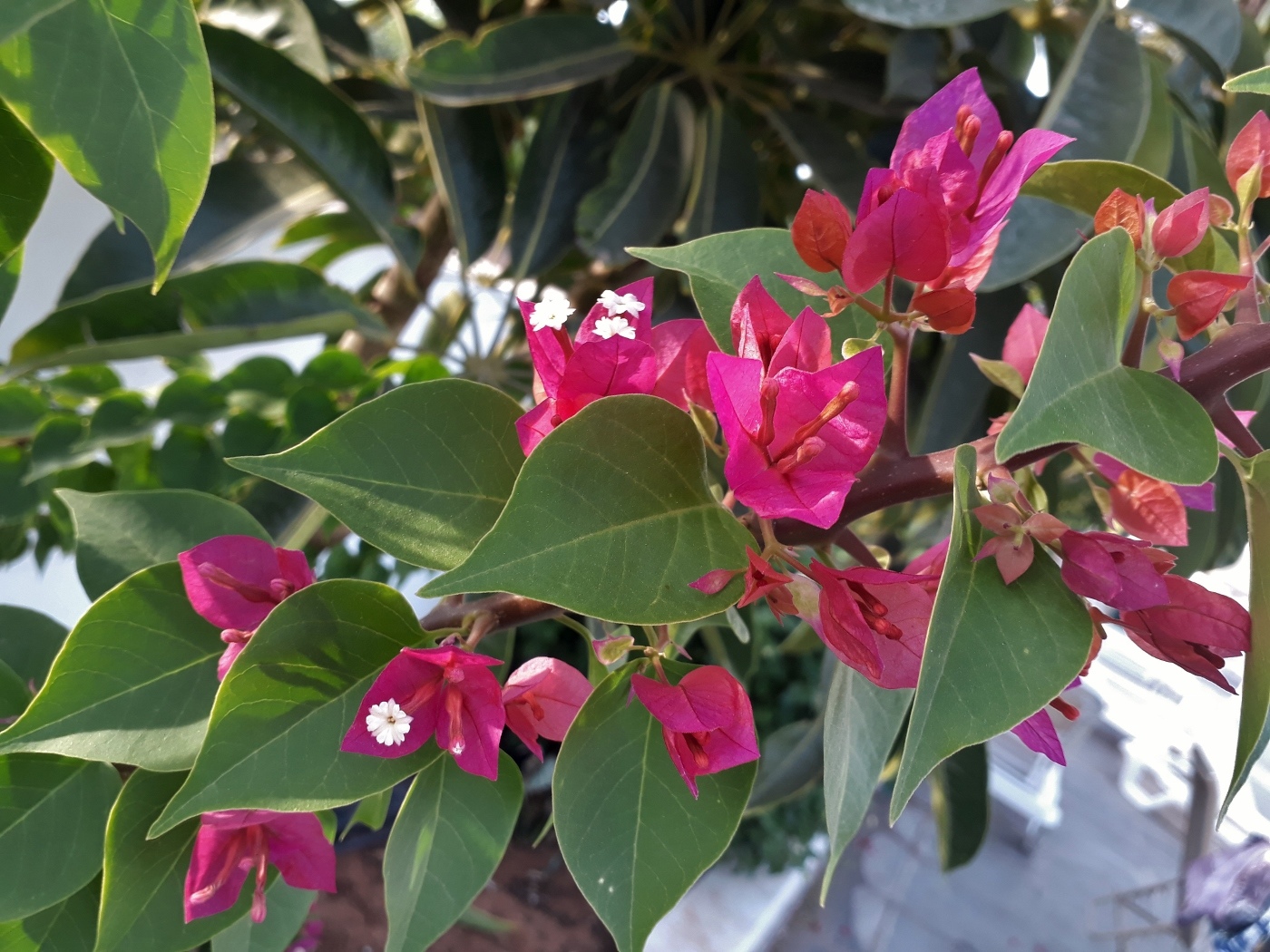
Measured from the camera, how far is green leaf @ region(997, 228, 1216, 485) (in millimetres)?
166

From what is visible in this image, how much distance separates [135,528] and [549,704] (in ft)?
0.59

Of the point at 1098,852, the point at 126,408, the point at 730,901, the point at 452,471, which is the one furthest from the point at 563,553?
the point at 1098,852

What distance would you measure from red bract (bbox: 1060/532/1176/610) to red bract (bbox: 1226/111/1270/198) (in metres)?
0.12

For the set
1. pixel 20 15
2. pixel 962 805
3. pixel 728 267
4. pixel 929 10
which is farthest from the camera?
pixel 962 805

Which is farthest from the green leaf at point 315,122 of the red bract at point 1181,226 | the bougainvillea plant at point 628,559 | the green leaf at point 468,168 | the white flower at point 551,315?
the red bract at point 1181,226

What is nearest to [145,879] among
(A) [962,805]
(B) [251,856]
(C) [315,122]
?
(B) [251,856]

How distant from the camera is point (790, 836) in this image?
5.06 ft

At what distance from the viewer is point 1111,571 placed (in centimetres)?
20

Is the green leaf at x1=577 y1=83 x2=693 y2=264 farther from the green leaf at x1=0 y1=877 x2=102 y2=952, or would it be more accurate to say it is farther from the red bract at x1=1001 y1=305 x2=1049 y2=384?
the green leaf at x1=0 y1=877 x2=102 y2=952

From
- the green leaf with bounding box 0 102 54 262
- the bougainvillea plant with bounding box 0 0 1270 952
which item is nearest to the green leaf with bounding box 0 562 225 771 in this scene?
the bougainvillea plant with bounding box 0 0 1270 952

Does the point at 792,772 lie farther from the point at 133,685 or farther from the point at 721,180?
the point at 133,685

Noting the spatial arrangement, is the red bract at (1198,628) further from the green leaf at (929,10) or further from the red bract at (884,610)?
the green leaf at (929,10)

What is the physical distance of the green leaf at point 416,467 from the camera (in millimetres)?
206

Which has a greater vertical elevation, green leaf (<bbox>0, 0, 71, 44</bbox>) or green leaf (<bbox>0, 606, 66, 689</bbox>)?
green leaf (<bbox>0, 0, 71, 44</bbox>)
